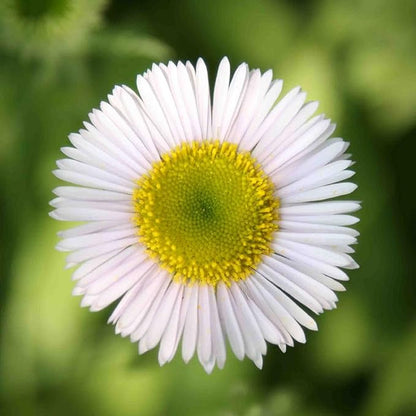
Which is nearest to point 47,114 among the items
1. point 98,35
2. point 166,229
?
point 98,35

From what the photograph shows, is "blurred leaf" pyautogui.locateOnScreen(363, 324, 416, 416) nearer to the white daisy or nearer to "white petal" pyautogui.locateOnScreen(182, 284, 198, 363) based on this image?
the white daisy

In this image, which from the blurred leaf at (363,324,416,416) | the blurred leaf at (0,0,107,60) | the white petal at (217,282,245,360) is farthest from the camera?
the blurred leaf at (363,324,416,416)

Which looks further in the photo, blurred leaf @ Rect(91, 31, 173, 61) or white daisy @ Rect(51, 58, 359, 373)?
blurred leaf @ Rect(91, 31, 173, 61)

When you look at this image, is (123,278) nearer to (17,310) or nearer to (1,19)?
(17,310)

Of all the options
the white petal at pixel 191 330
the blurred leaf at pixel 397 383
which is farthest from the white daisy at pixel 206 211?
the blurred leaf at pixel 397 383

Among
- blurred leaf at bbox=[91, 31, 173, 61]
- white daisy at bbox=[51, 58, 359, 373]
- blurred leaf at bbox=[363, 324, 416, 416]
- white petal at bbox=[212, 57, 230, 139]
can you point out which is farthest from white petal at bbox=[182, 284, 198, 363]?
blurred leaf at bbox=[363, 324, 416, 416]

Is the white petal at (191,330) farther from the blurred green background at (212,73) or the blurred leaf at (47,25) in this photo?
the blurred leaf at (47,25)
